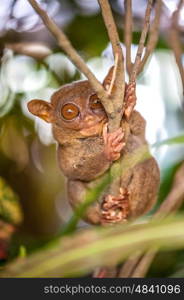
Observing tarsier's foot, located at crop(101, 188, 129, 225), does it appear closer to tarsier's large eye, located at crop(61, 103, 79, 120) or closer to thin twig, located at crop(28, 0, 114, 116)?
tarsier's large eye, located at crop(61, 103, 79, 120)

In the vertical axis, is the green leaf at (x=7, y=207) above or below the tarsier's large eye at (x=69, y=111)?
below

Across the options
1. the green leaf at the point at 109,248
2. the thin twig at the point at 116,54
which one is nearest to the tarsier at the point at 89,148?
the thin twig at the point at 116,54

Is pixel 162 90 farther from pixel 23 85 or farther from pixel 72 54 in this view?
pixel 72 54

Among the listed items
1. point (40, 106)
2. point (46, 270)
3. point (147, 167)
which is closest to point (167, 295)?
point (46, 270)

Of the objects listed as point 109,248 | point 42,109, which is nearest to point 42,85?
point 42,109

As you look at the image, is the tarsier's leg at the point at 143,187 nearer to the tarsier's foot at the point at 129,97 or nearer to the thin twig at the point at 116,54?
the tarsier's foot at the point at 129,97

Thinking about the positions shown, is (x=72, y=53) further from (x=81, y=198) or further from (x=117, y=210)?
(x=81, y=198)
